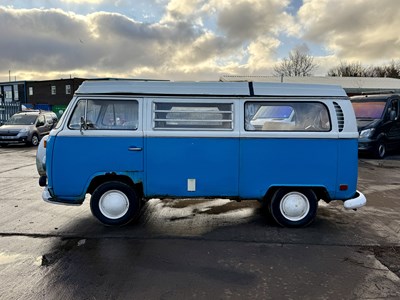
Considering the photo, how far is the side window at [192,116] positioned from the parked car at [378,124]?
978 centimetres

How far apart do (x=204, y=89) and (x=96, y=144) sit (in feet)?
6.03

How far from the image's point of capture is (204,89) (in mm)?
5383

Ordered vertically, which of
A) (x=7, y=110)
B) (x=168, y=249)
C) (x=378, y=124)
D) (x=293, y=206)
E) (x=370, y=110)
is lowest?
(x=168, y=249)

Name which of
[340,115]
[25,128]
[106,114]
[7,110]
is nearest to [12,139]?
[25,128]

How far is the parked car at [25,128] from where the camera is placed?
17734mm

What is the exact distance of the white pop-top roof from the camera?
17.6 ft

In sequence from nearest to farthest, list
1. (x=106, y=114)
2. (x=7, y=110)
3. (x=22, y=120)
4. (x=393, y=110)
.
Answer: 1. (x=106, y=114)
2. (x=393, y=110)
3. (x=22, y=120)
4. (x=7, y=110)

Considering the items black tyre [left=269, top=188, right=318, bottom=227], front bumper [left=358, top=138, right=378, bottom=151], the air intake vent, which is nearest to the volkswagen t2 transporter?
the air intake vent

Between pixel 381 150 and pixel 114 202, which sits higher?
pixel 381 150

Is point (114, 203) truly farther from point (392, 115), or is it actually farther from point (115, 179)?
point (392, 115)

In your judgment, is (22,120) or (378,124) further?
(22,120)

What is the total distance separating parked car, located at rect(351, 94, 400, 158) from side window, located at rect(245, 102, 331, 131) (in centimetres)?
896

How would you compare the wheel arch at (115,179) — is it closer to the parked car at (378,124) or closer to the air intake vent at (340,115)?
the air intake vent at (340,115)

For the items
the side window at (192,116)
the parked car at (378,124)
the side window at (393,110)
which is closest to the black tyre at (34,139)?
the side window at (192,116)
